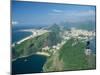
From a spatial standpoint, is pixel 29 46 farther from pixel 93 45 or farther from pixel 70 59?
pixel 93 45

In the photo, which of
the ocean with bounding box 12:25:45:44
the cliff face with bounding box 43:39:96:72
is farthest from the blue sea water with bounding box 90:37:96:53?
the ocean with bounding box 12:25:45:44

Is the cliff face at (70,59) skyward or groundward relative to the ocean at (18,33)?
groundward

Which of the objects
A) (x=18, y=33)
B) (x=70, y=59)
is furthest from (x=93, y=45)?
(x=18, y=33)

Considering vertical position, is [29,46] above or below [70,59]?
above

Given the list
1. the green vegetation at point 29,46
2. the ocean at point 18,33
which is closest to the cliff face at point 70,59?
the green vegetation at point 29,46

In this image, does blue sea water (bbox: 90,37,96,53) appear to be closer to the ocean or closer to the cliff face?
the cliff face

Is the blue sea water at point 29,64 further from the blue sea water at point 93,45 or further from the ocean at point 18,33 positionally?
the blue sea water at point 93,45

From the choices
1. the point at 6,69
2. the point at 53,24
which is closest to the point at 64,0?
the point at 53,24

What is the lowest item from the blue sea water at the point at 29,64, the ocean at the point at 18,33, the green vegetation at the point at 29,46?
the blue sea water at the point at 29,64
